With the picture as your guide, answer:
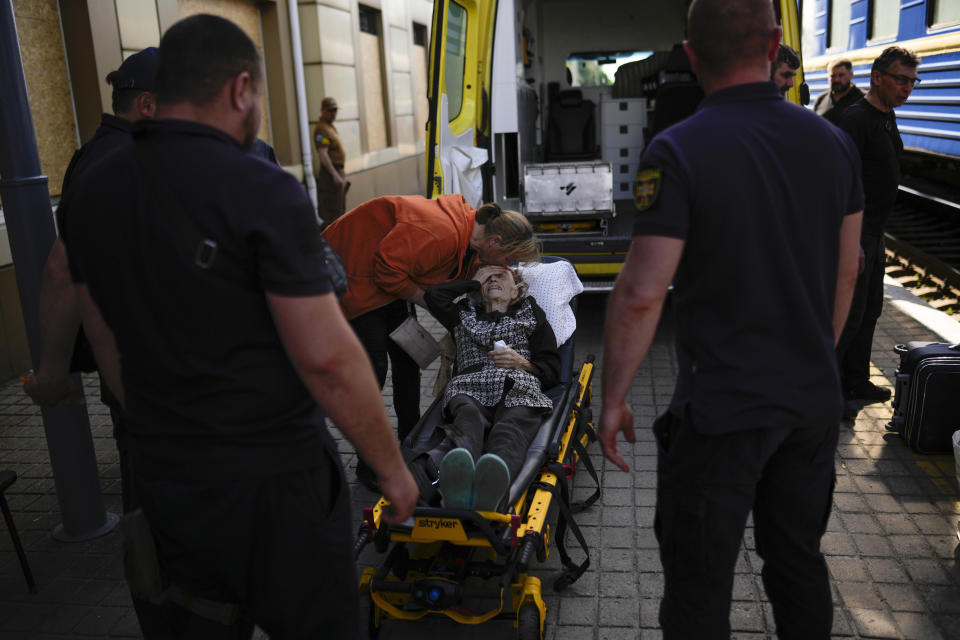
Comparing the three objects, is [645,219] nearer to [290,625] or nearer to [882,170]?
[290,625]

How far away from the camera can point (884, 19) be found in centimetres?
927

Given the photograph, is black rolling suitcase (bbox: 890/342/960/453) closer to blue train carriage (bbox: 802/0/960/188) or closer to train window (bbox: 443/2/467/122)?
train window (bbox: 443/2/467/122)

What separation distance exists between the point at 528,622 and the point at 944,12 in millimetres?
7547

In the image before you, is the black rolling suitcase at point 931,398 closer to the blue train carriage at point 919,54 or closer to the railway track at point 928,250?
the railway track at point 928,250

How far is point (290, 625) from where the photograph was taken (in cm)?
194

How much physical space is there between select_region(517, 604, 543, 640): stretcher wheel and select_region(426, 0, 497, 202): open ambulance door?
4.02m

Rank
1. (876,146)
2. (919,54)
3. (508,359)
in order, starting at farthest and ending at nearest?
(919,54), (876,146), (508,359)

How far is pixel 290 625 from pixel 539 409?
2.15 m

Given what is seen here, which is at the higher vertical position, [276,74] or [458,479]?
[276,74]

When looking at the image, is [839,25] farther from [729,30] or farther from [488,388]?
[729,30]

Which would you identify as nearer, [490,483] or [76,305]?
[76,305]

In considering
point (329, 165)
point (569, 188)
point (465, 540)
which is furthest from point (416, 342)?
point (329, 165)

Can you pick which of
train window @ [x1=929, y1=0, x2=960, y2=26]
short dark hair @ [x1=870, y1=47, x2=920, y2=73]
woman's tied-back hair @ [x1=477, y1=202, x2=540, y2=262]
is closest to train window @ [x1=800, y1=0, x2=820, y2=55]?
train window @ [x1=929, y1=0, x2=960, y2=26]

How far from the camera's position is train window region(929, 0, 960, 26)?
7508mm
